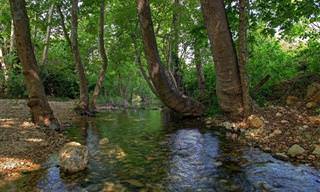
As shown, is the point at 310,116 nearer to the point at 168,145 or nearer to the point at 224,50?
the point at 224,50

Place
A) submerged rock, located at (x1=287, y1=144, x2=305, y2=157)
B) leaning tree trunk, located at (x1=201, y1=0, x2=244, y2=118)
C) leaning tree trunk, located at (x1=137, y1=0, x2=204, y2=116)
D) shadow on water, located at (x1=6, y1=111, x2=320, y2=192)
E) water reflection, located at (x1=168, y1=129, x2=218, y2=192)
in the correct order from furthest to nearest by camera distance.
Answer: leaning tree trunk, located at (x1=137, y1=0, x2=204, y2=116), leaning tree trunk, located at (x1=201, y1=0, x2=244, y2=118), submerged rock, located at (x1=287, y1=144, x2=305, y2=157), water reflection, located at (x1=168, y1=129, x2=218, y2=192), shadow on water, located at (x1=6, y1=111, x2=320, y2=192)

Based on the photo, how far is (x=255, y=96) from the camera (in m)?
13.0

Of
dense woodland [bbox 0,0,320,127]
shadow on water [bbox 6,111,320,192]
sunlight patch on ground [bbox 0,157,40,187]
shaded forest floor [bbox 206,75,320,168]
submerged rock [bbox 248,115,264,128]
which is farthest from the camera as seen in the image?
dense woodland [bbox 0,0,320,127]

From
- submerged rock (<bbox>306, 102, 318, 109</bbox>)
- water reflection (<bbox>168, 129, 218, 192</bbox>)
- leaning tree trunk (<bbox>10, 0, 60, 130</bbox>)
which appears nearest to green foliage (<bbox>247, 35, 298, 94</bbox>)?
submerged rock (<bbox>306, 102, 318, 109</bbox>)

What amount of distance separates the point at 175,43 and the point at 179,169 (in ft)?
48.8

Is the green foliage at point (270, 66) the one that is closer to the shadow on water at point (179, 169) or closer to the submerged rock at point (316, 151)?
the shadow on water at point (179, 169)

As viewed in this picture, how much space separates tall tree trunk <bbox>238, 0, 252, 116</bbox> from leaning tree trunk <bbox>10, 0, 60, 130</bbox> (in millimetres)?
5643

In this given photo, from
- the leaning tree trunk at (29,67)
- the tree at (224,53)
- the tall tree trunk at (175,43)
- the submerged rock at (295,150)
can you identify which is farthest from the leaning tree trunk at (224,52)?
the tall tree trunk at (175,43)

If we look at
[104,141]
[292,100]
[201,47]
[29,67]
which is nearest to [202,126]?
[292,100]

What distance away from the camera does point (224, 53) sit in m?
10.6

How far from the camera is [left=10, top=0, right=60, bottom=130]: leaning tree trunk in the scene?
10.0m

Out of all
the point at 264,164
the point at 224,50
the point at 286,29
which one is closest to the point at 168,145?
the point at 264,164

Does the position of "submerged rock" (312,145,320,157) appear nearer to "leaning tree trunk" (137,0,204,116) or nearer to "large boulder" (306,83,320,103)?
"large boulder" (306,83,320,103)

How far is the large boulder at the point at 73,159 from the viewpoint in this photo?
21.0 ft
